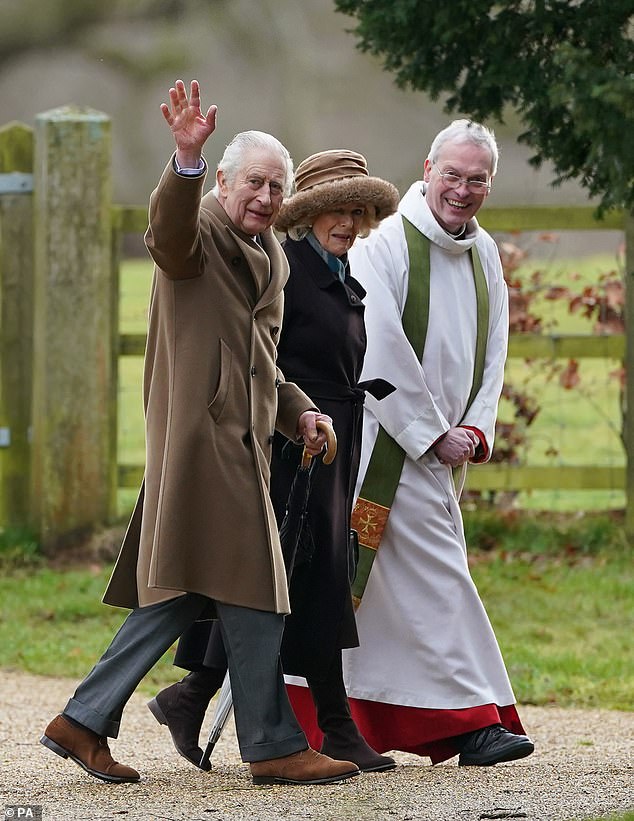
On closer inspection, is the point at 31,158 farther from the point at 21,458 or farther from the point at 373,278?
the point at 373,278

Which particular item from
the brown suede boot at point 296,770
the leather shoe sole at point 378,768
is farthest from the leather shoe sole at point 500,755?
the brown suede boot at point 296,770

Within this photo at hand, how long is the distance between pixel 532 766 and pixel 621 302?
12.8 ft

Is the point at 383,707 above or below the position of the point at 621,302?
below

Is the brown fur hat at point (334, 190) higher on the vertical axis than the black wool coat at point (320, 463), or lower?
higher

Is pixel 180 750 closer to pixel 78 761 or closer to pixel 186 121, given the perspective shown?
pixel 78 761

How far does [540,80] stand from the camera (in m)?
3.78

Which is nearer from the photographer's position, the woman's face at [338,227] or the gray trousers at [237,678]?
the gray trousers at [237,678]

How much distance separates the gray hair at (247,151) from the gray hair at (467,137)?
673 millimetres

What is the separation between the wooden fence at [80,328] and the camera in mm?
7145

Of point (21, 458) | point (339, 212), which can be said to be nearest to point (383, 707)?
point (339, 212)

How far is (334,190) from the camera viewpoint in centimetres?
370

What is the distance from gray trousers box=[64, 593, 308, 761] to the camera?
3436mm

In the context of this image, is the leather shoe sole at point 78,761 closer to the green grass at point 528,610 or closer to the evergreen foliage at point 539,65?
the evergreen foliage at point 539,65

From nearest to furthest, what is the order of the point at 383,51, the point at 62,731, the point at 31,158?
the point at 62,731 < the point at 383,51 < the point at 31,158
